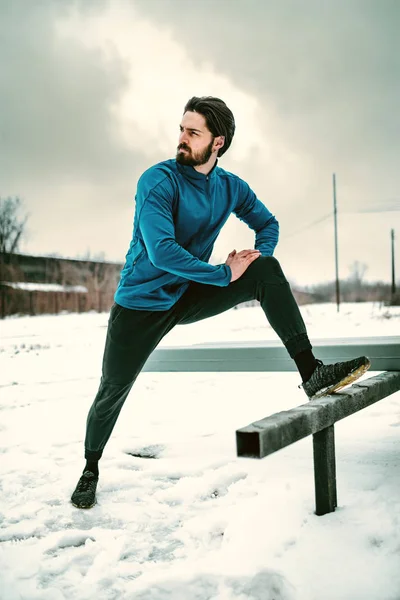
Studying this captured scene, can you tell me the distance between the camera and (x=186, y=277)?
225 centimetres

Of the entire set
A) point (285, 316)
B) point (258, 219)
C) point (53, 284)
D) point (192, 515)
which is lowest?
point (192, 515)

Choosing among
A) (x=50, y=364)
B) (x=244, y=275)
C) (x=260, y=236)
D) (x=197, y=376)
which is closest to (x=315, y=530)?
(x=244, y=275)

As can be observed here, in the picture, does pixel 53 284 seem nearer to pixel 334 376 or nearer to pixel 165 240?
pixel 165 240

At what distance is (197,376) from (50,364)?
8.58 ft

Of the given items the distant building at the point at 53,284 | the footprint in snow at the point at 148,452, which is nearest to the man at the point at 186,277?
the footprint in snow at the point at 148,452

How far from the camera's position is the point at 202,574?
181cm

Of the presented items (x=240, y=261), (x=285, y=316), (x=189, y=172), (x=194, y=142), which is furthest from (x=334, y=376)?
(x=194, y=142)

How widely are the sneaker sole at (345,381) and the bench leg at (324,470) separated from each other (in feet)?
0.44

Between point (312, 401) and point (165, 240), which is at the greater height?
point (165, 240)

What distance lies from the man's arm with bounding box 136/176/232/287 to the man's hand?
29 mm

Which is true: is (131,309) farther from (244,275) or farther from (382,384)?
(382,384)

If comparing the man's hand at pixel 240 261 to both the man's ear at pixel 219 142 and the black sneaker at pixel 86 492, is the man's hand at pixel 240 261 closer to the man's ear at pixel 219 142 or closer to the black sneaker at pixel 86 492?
the man's ear at pixel 219 142

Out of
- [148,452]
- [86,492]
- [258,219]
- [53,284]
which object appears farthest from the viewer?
[53,284]

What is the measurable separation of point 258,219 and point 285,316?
2.29 ft
